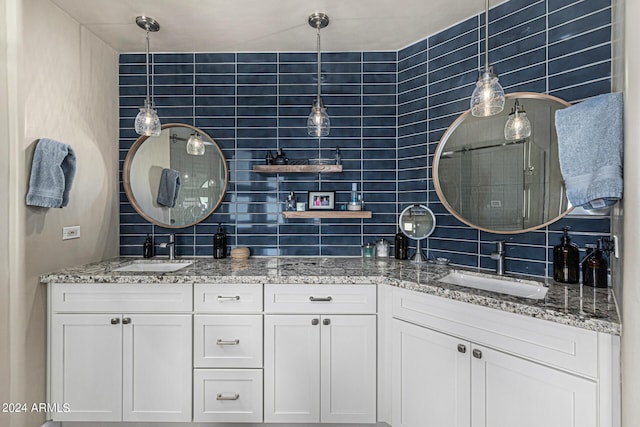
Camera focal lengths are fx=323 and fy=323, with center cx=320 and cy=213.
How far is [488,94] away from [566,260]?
2.97 feet

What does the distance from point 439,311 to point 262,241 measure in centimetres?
135

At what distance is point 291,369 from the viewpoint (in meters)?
1.76

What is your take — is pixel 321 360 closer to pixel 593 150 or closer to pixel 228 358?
pixel 228 358

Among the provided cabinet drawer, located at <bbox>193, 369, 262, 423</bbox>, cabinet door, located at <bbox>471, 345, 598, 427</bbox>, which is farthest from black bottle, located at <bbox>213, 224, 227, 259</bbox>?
cabinet door, located at <bbox>471, 345, 598, 427</bbox>

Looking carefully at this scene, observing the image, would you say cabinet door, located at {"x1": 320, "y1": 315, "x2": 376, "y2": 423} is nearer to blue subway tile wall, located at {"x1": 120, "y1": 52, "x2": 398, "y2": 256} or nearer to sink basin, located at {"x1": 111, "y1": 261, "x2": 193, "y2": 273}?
blue subway tile wall, located at {"x1": 120, "y1": 52, "x2": 398, "y2": 256}

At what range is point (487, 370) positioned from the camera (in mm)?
1376

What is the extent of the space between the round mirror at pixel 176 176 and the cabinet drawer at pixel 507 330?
152 centimetres

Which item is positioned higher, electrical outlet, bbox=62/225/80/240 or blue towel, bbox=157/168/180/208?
blue towel, bbox=157/168/180/208

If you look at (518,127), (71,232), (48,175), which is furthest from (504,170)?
(71,232)

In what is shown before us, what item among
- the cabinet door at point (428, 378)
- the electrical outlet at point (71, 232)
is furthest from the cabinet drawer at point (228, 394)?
the electrical outlet at point (71, 232)

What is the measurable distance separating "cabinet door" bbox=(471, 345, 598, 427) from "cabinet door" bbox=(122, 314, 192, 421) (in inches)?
57.4

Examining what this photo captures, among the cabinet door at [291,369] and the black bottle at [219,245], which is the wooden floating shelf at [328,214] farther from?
the cabinet door at [291,369]

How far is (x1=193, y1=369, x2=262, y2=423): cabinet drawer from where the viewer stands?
69.4 inches

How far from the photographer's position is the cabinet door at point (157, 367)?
5.79 feet
